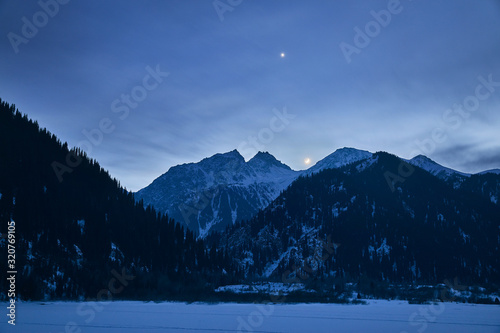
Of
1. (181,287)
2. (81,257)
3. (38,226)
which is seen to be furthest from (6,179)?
(181,287)

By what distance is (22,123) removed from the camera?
516 feet

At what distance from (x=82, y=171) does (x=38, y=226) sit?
60.8 m

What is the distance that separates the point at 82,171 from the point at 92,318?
13337 centimetres

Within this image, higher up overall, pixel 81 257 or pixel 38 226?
pixel 38 226

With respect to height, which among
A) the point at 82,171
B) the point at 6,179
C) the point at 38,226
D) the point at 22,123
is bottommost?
the point at 38,226

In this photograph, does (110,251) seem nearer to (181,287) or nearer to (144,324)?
(181,287)

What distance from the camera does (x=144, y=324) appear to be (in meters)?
40.3

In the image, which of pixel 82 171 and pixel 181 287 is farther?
pixel 82 171

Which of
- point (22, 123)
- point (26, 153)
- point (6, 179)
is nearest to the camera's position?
point (6, 179)

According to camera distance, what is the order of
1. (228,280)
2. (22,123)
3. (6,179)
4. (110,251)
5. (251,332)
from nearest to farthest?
(251,332)
(6,179)
(110,251)
(228,280)
(22,123)

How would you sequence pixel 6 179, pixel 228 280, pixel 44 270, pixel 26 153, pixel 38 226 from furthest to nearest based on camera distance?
pixel 228 280, pixel 26 153, pixel 6 179, pixel 38 226, pixel 44 270

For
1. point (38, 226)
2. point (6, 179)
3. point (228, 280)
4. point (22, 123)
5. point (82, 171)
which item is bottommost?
point (228, 280)

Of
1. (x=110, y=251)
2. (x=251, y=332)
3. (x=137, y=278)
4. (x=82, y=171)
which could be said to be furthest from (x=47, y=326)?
(x=82, y=171)

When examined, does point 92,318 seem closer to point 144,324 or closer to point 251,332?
point 144,324
